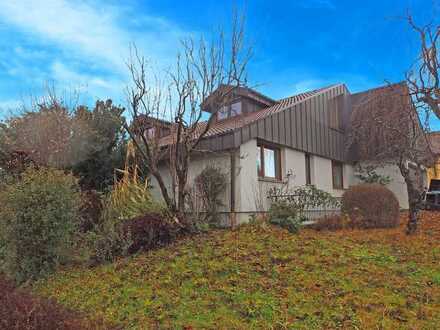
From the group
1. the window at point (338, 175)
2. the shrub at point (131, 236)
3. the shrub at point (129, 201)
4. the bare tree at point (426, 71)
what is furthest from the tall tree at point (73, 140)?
the window at point (338, 175)

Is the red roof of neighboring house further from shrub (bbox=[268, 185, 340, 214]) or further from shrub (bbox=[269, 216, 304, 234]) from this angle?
shrub (bbox=[269, 216, 304, 234])

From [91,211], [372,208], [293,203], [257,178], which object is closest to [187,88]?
[257,178]

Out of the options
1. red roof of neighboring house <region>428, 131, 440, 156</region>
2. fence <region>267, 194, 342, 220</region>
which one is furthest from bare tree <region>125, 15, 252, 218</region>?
red roof of neighboring house <region>428, 131, 440, 156</region>

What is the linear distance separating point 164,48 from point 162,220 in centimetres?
460

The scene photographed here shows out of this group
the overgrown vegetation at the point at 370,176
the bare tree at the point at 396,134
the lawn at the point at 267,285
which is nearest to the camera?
the lawn at the point at 267,285

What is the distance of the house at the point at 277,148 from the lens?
10641 mm

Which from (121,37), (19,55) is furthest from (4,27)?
(121,37)

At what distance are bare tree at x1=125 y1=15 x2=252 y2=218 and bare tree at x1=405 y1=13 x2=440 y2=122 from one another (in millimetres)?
4125

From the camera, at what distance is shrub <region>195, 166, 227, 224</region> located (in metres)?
10.6

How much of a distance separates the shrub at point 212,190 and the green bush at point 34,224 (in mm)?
4380

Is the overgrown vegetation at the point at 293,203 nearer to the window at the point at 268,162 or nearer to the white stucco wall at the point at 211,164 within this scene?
the window at the point at 268,162

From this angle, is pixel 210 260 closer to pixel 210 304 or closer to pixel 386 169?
pixel 210 304

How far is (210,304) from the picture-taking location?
4.59m

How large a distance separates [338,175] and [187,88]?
33.3 ft
